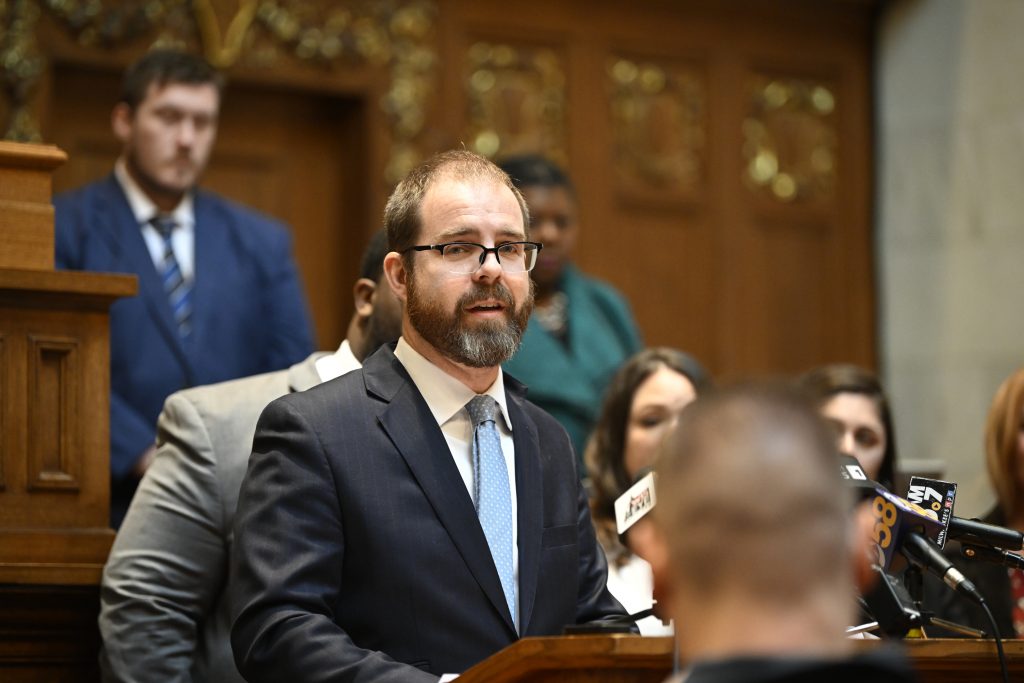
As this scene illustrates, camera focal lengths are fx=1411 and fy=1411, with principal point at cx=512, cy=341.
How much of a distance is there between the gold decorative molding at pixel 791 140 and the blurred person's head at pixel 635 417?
330 cm

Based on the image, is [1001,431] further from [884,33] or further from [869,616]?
[884,33]

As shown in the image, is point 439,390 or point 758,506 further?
point 439,390

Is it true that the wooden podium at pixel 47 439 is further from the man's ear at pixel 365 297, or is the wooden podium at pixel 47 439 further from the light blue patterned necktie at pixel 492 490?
the light blue patterned necktie at pixel 492 490

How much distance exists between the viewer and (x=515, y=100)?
21.5ft

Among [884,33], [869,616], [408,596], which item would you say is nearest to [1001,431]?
Result: [869,616]

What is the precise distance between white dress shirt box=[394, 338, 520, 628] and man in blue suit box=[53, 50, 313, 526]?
64.8 inches

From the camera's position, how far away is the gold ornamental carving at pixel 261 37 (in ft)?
17.9

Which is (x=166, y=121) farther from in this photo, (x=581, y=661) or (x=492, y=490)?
(x=581, y=661)

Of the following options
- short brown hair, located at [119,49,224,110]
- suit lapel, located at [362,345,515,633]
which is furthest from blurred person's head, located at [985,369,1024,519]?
short brown hair, located at [119,49,224,110]

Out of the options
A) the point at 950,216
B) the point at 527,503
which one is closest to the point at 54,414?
the point at 527,503

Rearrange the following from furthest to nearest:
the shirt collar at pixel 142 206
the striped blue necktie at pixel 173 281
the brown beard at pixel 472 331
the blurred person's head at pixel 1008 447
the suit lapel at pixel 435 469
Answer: the shirt collar at pixel 142 206 < the striped blue necktie at pixel 173 281 < the blurred person's head at pixel 1008 447 < the brown beard at pixel 472 331 < the suit lapel at pixel 435 469

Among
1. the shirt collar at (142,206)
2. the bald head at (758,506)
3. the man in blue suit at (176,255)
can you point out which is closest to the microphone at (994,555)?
the bald head at (758,506)

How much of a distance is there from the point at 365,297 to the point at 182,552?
2.35ft

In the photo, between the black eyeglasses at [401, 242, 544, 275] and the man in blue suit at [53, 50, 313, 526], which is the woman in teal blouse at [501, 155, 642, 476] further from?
the black eyeglasses at [401, 242, 544, 275]
